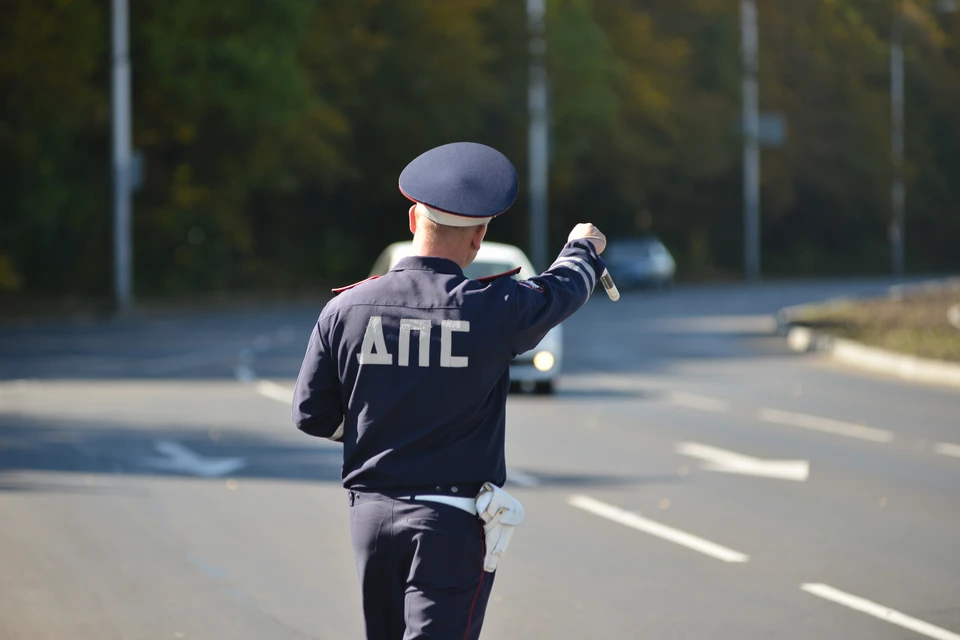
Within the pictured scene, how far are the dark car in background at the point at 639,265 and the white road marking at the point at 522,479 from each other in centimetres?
3756

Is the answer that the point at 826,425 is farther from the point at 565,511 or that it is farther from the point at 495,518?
the point at 495,518

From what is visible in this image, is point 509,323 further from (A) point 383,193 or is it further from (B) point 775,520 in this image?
(A) point 383,193

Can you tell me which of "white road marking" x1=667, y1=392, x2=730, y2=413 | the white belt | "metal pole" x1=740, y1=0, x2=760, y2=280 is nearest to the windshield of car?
"white road marking" x1=667, y1=392, x2=730, y2=413

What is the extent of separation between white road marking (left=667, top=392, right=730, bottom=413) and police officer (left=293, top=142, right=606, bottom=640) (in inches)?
474

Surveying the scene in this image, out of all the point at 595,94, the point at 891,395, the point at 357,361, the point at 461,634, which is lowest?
the point at 891,395

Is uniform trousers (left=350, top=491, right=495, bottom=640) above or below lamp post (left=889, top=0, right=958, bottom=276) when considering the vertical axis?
below

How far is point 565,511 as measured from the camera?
9859 mm

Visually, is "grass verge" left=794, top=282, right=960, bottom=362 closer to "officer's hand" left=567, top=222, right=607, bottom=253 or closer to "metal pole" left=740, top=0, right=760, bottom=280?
"officer's hand" left=567, top=222, right=607, bottom=253

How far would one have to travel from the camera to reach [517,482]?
1102cm

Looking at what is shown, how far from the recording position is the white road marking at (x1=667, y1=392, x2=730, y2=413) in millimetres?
16219

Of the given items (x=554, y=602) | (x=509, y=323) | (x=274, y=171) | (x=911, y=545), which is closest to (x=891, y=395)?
(x=911, y=545)

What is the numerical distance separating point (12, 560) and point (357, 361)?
4.77 meters

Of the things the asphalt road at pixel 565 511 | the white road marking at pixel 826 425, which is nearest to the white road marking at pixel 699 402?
the asphalt road at pixel 565 511

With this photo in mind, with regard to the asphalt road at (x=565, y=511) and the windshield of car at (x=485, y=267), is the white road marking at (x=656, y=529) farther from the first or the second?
the windshield of car at (x=485, y=267)
